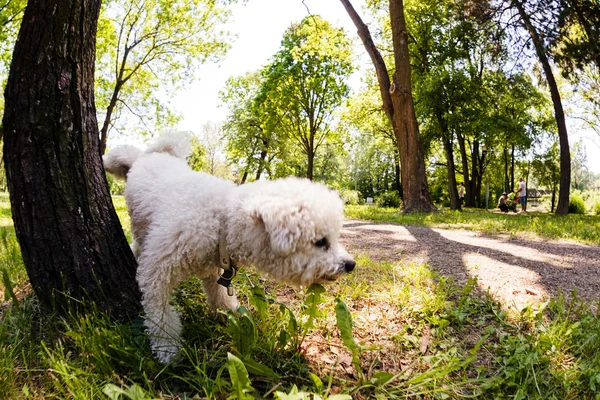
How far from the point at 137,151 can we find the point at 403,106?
32.5 ft

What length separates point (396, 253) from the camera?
16.7 feet

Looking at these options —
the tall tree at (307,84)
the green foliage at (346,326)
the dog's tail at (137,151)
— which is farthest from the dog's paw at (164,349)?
the tall tree at (307,84)

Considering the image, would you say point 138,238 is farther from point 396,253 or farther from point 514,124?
point 514,124

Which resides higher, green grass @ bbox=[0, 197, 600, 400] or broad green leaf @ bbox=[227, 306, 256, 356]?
broad green leaf @ bbox=[227, 306, 256, 356]

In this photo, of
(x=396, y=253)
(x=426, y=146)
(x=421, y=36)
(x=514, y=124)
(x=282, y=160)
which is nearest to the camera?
(x=396, y=253)

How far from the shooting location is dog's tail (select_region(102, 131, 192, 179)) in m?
3.84

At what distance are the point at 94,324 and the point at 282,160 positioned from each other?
3527 centimetres

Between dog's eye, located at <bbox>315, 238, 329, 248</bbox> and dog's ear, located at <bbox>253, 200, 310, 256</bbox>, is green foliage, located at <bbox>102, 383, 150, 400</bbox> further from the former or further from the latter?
dog's eye, located at <bbox>315, 238, 329, 248</bbox>

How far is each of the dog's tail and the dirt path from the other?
2573 mm

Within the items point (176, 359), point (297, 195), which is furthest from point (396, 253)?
point (176, 359)

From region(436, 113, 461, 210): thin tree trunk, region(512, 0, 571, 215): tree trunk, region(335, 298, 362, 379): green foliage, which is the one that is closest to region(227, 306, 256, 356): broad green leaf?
region(335, 298, 362, 379): green foliage

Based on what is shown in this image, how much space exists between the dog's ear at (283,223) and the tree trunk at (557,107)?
15880mm

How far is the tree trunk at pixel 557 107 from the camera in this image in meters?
14.0

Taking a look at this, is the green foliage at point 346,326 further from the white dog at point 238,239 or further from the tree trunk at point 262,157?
the tree trunk at point 262,157
